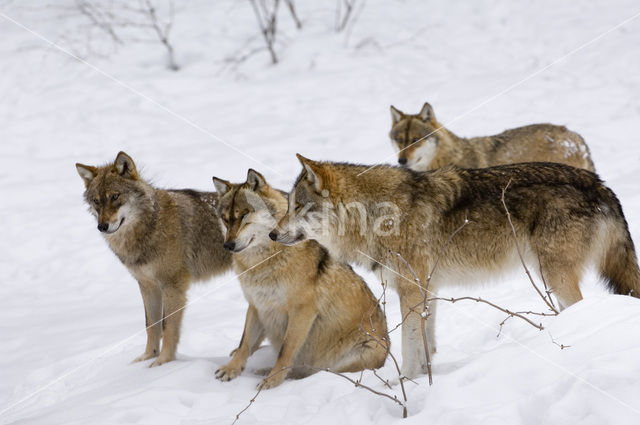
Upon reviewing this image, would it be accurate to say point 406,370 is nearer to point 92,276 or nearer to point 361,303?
point 361,303

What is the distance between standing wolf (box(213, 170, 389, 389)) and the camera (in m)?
4.91

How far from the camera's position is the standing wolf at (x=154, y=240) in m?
5.57

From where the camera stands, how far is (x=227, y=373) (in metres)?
4.85

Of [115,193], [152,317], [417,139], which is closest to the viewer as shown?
[115,193]

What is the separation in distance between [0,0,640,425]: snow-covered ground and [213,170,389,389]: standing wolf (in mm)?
404

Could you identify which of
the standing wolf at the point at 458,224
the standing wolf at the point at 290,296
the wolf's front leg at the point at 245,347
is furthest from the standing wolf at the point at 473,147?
the wolf's front leg at the point at 245,347

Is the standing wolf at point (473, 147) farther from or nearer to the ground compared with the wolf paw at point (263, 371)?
farther from the ground

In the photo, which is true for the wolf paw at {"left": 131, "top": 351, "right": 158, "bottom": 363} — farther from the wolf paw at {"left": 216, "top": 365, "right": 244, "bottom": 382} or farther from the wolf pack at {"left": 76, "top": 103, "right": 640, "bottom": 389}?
the wolf paw at {"left": 216, "top": 365, "right": 244, "bottom": 382}

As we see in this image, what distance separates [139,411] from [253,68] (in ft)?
40.3

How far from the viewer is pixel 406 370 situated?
4.42 m

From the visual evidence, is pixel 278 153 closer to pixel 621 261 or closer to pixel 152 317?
pixel 152 317

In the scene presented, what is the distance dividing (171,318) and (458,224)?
280 centimetres

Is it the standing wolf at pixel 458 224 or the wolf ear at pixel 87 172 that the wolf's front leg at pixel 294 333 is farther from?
the wolf ear at pixel 87 172

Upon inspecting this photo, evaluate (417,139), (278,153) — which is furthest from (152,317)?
(278,153)
